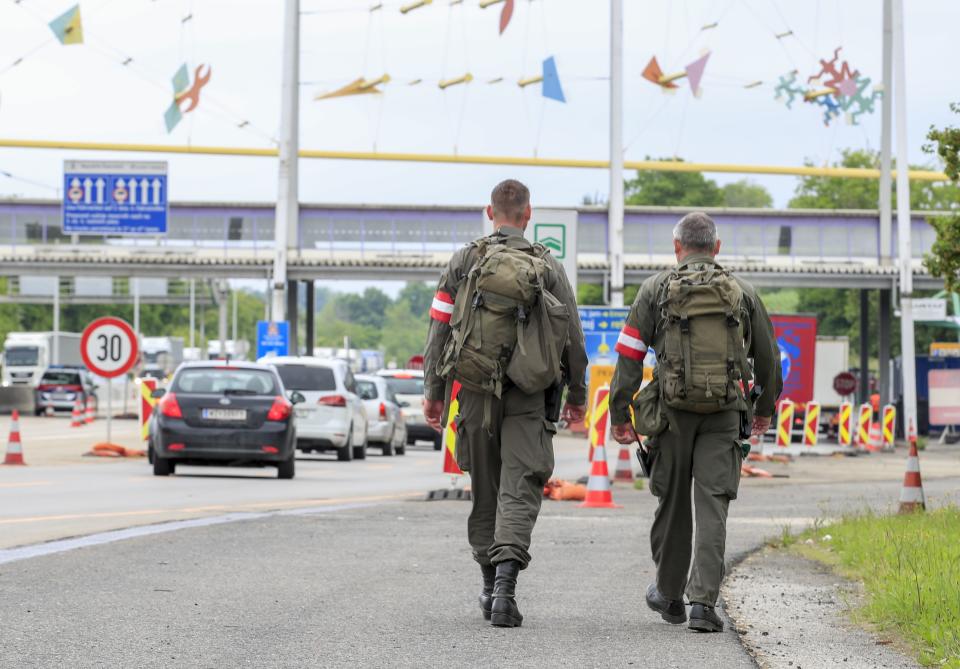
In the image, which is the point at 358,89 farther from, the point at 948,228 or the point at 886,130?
the point at 948,228

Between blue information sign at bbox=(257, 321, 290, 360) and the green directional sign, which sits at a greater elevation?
the green directional sign

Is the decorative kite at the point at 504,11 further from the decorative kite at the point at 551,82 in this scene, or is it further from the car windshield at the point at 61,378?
the car windshield at the point at 61,378

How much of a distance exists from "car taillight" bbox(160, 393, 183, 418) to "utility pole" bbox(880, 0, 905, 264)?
31.0 metres

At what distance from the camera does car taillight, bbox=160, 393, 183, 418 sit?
22.3 metres

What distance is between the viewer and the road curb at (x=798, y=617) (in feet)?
23.5

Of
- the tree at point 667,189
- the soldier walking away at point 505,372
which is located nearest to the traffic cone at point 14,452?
the soldier walking away at point 505,372

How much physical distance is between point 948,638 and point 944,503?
1046 centimetres

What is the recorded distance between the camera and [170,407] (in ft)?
73.3

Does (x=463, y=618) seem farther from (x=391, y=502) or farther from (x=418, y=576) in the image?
(x=391, y=502)

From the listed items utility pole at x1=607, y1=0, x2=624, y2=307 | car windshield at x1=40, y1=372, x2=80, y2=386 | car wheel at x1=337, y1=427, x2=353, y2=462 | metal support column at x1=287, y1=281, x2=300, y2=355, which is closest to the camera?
car wheel at x1=337, y1=427, x2=353, y2=462

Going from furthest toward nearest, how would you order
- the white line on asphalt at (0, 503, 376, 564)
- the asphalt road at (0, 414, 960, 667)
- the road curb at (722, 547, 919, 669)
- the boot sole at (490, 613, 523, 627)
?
the white line on asphalt at (0, 503, 376, 564) < the boot sole at (490, 613, 523, 627) < the road curb at (722, 547, 919, 669) < the asphalt road at (0, 414, 960, 667)

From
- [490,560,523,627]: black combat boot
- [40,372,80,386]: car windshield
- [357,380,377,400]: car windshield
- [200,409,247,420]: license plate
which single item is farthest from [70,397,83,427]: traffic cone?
[490,560,523,627]: black combat boot

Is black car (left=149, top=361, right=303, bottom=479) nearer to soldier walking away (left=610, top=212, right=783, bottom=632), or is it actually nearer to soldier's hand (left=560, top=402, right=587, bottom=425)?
soldier's hand (left=560, top=402, right=587, bottom=425)

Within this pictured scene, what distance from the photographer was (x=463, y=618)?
8102mm
